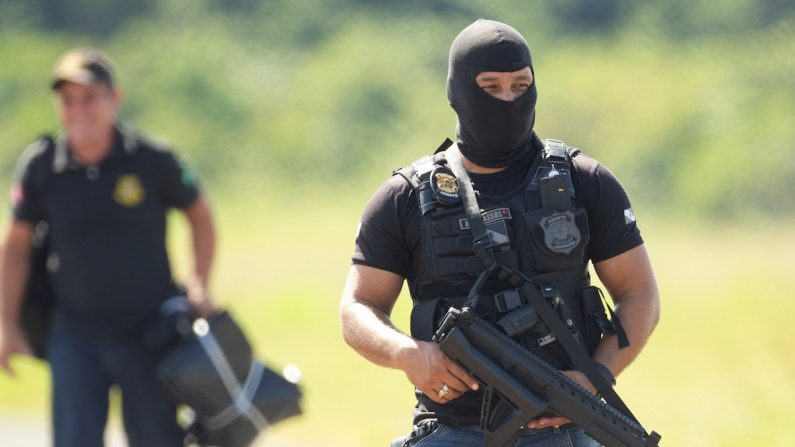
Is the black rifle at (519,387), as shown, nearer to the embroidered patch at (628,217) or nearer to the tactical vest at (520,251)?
the tactical vest at (520,251)

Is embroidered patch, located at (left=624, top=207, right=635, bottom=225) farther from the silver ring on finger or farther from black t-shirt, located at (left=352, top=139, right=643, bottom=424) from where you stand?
the silver ring on finger

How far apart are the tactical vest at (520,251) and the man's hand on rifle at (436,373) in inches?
4.8

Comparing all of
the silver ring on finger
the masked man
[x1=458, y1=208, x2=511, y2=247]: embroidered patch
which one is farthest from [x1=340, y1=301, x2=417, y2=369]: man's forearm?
[x1=458, y1=208, x2=511, y2=247]: embroidered patch

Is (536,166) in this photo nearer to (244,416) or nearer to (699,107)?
(244,416)

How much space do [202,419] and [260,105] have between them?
44.2 ft

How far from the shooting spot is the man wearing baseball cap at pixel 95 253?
5426 mm

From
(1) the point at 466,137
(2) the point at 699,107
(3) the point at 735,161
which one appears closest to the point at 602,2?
(2) the point at 699,107

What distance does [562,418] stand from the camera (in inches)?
141

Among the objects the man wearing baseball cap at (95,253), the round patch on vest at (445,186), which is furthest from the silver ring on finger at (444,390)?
the man wearing baseball cap at (95,253)

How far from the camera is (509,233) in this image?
3658 millimetres

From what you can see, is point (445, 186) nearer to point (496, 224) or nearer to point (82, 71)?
point (496, 224)

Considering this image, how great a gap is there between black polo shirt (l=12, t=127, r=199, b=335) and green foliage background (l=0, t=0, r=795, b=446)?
Answer: 2799 millimetres

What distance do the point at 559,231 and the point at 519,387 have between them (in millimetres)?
417

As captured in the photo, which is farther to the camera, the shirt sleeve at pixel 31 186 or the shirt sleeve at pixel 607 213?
the shirt sleeve at pixel 31 186
